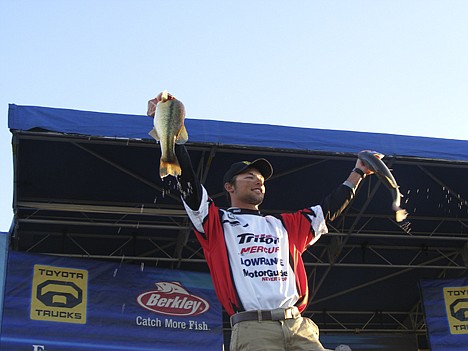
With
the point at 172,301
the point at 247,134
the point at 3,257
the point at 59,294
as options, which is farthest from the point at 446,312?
the point at 3,257

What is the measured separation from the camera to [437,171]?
9.66m

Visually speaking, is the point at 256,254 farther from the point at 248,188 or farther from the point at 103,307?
the point at 103,307

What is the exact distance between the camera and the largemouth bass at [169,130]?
4.04 meters

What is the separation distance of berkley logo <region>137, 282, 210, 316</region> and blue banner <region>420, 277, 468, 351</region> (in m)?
3.21

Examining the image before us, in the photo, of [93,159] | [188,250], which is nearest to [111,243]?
[188,250]

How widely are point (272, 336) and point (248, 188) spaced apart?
0.93 metres

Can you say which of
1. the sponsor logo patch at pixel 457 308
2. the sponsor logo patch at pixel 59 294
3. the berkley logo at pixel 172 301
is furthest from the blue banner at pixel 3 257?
the sponsor logo patch at pixel 457 308

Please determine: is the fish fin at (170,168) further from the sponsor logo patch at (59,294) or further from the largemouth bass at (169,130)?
the sponsor logo patch at (59,294)

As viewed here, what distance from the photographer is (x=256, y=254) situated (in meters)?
4.08

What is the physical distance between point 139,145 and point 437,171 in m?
3.98

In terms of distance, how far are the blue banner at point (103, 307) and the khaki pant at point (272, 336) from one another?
544 centimetres

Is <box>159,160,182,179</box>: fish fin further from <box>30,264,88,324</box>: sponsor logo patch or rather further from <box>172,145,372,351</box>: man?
<box>30,264,88,324</box>: sponsor logo patch

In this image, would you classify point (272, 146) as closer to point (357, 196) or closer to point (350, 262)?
point (357, 196)

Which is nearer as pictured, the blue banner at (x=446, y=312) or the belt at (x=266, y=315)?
the belt at (x=266, y=315)
